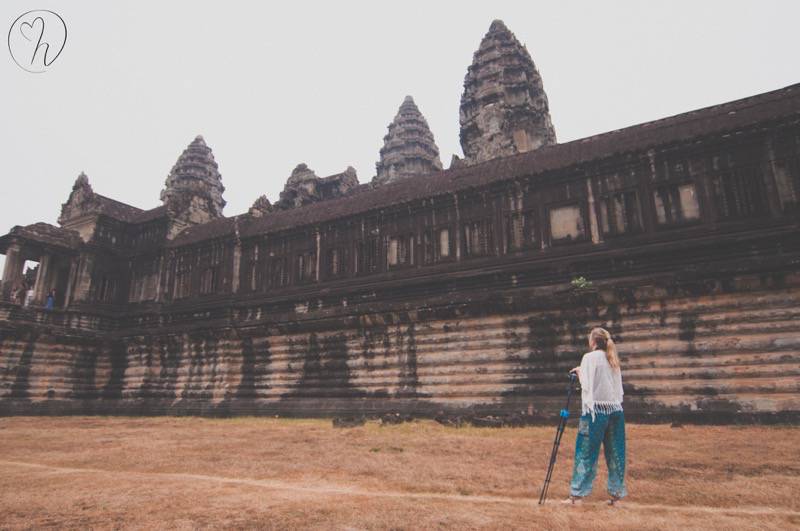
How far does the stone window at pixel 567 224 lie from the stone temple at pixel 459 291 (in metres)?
0.05

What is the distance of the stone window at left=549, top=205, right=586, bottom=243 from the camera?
56.4 ft

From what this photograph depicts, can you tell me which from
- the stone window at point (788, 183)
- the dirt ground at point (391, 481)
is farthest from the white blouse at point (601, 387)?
the stone window at point (788, 183)

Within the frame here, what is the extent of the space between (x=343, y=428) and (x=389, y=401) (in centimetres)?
244

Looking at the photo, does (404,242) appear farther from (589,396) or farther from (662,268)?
(589,396)

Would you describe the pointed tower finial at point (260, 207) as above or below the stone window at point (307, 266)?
above

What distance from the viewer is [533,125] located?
1740 inches

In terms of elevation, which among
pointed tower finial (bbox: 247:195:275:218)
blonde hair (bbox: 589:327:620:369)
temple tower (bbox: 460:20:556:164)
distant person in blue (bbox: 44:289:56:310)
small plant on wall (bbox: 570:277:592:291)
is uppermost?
temple tower (bbox: 460:20:556:164)

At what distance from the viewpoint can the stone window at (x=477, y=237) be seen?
739 inches

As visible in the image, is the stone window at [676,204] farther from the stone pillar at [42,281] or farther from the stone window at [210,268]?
the stone pillar at [42,281]

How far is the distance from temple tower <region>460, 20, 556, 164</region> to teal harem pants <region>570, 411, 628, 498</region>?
3866cm

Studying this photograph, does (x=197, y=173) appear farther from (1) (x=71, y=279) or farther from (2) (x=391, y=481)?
(2) (x=391, y=481)

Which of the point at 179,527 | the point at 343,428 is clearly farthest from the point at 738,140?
the point at 179,527

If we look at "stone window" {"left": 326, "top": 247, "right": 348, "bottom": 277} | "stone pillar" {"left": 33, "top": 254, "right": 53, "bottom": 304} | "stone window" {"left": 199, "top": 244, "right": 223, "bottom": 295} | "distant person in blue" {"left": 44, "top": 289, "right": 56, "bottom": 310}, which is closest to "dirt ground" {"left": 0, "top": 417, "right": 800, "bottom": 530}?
"stone window" {"left": 326, "top": 247, "right": 348, "bottom": 277}

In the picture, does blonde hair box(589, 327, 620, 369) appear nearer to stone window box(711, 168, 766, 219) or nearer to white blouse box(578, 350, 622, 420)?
white blouse box(578, 350, 622, 420)
